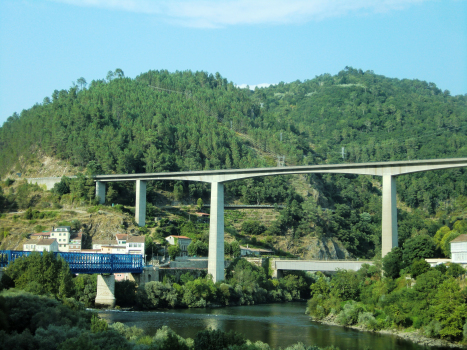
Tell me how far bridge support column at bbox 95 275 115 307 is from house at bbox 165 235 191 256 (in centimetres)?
1925

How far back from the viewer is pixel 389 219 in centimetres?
5388

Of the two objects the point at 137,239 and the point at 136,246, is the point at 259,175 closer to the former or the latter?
the point at 137,239

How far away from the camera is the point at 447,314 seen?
36719 mm

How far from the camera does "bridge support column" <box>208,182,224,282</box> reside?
62188mm

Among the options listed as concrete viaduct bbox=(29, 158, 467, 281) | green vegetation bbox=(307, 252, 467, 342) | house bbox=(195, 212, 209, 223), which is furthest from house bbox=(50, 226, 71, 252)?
green vegetation bbox=(307, 252, 467, 342)

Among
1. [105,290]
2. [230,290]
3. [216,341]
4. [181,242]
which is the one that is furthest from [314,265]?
[216,341]

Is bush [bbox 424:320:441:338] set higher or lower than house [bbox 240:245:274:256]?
lower

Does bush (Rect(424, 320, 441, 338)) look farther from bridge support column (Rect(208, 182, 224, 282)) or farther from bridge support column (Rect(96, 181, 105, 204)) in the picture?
bridge support column (Rect(96, 181, 105, 204))

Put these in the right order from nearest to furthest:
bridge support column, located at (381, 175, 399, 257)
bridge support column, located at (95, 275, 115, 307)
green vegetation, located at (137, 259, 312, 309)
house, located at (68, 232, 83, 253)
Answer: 1. bridge support column, located at (95, 275, 115, 307)
2. bridge support column, located at (381, 175, 399, 257)
3. green vegetation, located at (137, 259, 312, 309)
4. house, located at (68, 232, 83, 253)

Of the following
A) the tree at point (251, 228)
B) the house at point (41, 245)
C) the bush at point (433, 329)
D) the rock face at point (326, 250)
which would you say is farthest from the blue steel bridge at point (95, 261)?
the rock face at point (326, 250)

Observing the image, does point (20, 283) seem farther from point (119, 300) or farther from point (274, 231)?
point (274, 231)

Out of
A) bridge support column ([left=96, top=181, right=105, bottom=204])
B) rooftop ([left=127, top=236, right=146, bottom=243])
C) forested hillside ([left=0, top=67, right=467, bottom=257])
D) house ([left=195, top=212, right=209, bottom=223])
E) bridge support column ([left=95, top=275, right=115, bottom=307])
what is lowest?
bridge support column ([left=95, top=275, right=115, bottom=307])

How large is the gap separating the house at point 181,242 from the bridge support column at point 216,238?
816cm

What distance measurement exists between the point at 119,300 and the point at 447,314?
28.2 meters
